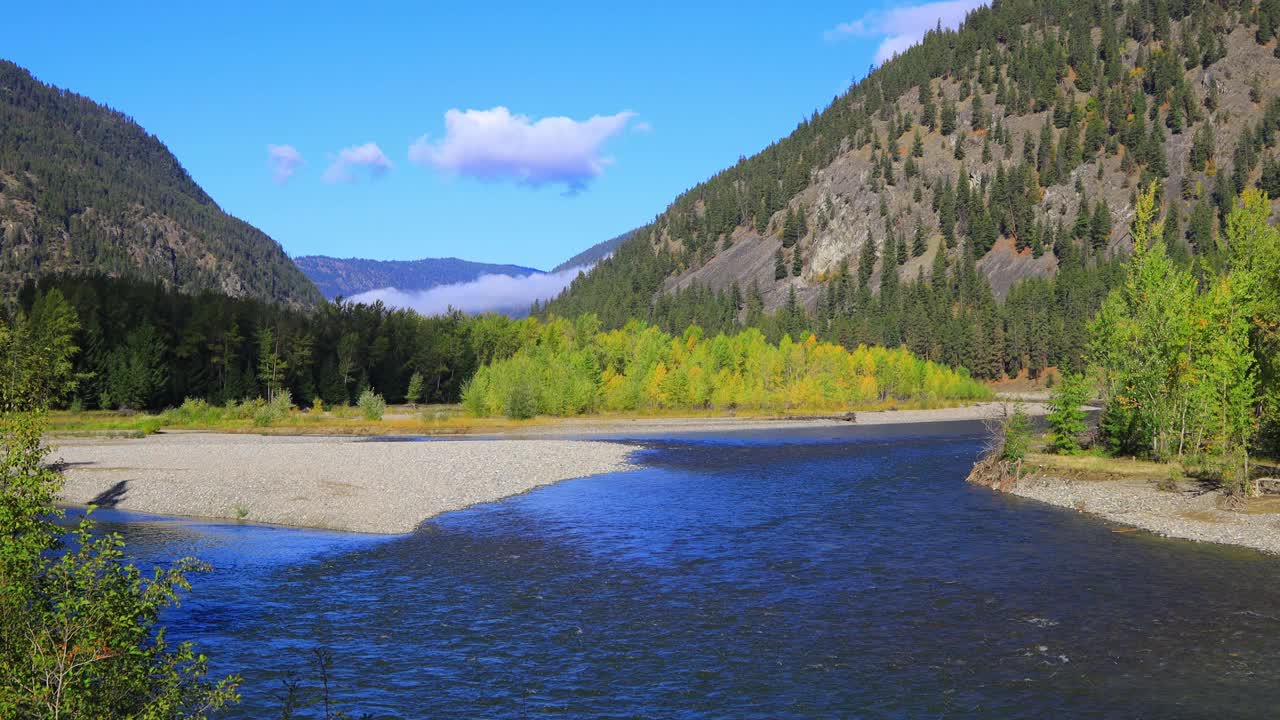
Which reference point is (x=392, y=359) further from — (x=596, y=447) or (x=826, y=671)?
(x=826, y=671)

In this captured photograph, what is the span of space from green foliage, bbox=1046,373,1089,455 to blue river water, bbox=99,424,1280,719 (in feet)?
62.3

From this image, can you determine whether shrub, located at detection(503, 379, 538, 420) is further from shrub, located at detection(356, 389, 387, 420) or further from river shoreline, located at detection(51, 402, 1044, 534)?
river shoreline, located at detection(51, 402, 1044, 534)

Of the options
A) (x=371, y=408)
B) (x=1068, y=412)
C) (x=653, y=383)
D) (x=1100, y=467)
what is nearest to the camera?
(x=1100, y=467)

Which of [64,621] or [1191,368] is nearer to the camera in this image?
[64,621]

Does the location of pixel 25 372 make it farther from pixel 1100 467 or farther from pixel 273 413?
pixel 273 413

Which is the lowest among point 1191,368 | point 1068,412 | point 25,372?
point 1068,412

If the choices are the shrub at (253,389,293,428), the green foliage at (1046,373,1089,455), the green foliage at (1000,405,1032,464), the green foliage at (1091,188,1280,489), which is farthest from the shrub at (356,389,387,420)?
the green foliage at (1091,188,1280,489)

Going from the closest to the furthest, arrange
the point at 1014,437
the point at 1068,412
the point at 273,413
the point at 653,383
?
the point at 1014,437
the point at 1068,412
the point at 273,413
the point at 653,383

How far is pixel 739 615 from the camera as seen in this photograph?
2825cm

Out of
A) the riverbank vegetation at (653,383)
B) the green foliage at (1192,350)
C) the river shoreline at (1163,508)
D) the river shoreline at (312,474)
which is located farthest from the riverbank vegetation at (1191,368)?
the riverbank vegetation at (653,383)

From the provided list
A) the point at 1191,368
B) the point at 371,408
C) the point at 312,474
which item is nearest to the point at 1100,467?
the point at 1191,368

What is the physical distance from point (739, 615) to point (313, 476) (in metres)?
37.7

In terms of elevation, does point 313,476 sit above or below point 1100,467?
below

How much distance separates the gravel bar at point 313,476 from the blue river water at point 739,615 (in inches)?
128
